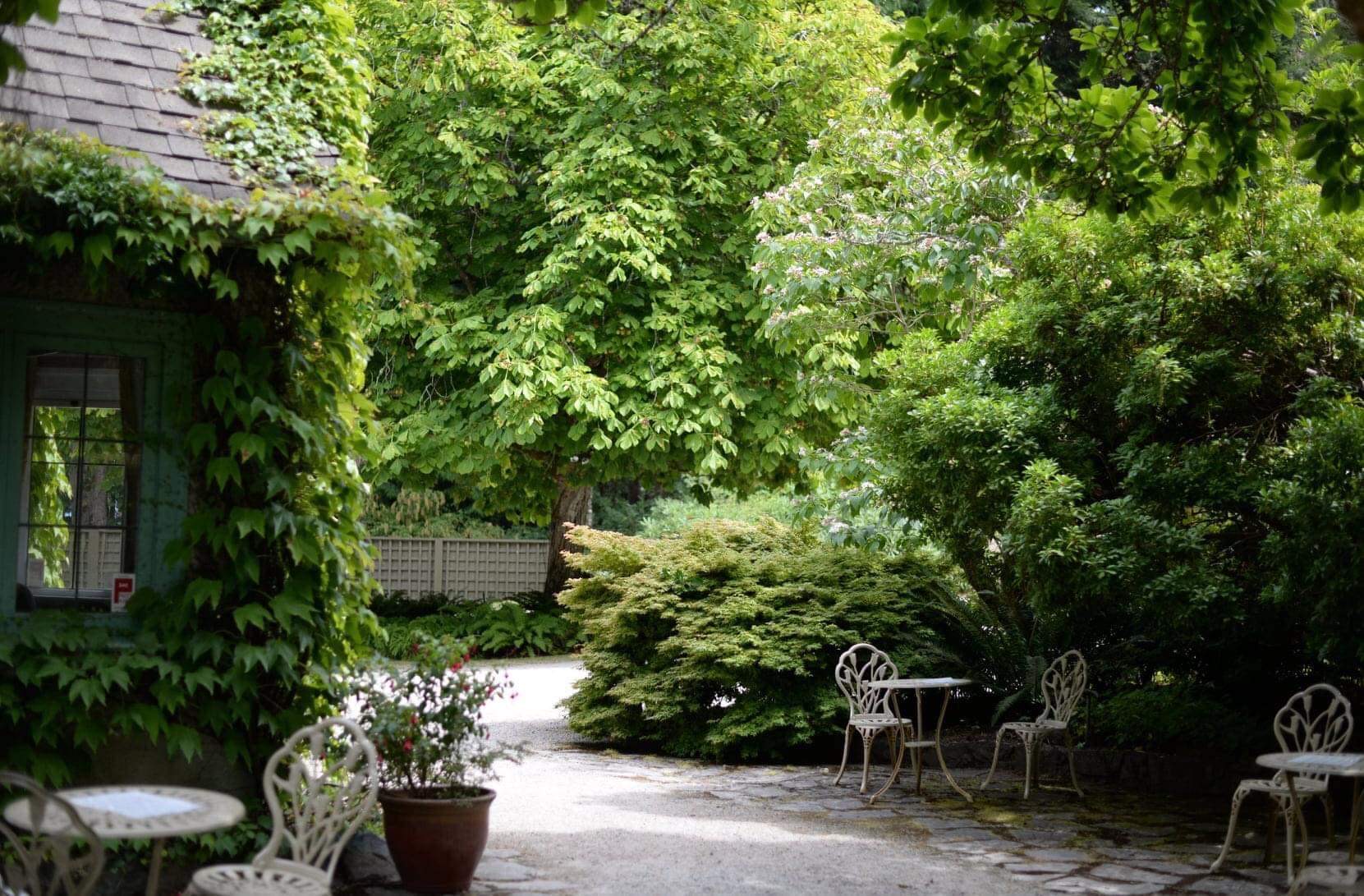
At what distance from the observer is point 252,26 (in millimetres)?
6762

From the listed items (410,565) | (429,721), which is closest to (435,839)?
(429,721)

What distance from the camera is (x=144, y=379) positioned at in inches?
242

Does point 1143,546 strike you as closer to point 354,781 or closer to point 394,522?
point 354,781

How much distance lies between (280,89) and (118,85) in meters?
0.78

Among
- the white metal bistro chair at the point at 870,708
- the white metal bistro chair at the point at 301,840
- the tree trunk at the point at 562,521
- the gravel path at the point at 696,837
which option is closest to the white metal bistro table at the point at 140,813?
the white metal bistro chair at the point at 301,840

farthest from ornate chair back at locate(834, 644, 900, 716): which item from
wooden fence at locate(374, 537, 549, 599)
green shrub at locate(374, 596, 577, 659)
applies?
wooden fence at locate(374, 537, 549, 599)

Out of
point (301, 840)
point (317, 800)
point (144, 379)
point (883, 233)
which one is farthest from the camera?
point (883, 233)

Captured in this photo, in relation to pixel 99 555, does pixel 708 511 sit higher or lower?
higher

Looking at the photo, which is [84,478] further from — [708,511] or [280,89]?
[708,511]

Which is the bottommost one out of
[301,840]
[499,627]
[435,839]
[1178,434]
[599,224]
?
[435,839]

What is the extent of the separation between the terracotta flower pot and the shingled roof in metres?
3.06

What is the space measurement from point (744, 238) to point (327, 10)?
962cm

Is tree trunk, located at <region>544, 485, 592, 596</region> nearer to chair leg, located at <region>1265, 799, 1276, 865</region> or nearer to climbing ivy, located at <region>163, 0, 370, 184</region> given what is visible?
climbing ivy, located at <region>163, 0, 370, 184</region>

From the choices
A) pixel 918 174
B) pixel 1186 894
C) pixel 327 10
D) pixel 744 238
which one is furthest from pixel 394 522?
pixel 1186 894
